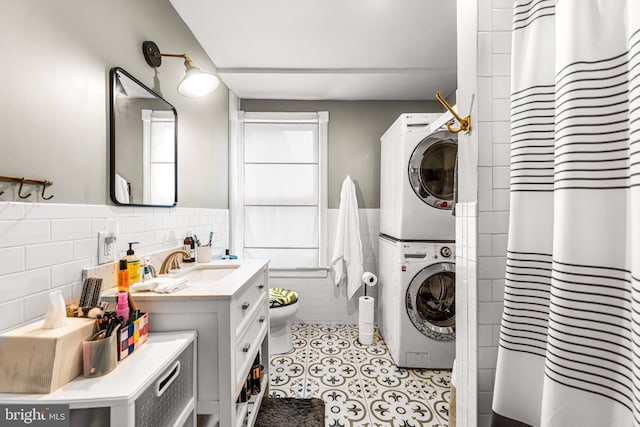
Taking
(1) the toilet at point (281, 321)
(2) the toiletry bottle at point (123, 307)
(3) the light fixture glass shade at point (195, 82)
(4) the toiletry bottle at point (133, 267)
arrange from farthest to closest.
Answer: (1) the toilet at point (281, 321), (3) the light fixture glass shade at point (195, 82), (4) the toiletry bottle at point (133, 267), (2) the toiletry bottle at point (123, 307)

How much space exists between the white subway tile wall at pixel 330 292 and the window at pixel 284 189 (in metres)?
0.18

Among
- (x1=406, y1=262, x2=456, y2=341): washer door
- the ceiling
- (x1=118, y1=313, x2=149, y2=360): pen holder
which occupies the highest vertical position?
the ceiling

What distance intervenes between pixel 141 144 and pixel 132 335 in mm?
966

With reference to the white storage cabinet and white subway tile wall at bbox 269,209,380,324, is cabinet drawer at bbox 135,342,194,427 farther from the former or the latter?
white subway tile wall at bbox 269,209,380,324

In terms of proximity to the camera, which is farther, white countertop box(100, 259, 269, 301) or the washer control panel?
the washer control panel

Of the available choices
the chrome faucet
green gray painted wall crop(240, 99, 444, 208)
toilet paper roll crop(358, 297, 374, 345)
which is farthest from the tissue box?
green gray painted wall crop(240, 99, 444, 208)

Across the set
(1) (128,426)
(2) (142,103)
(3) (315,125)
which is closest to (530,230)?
(1) (128,426)

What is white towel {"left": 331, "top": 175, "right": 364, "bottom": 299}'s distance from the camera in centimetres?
311

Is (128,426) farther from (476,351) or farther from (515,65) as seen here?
(515,65)

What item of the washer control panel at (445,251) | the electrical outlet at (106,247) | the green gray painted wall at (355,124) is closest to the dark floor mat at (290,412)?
the electrical outlet at (106,247)

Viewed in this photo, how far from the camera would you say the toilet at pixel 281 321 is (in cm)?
257

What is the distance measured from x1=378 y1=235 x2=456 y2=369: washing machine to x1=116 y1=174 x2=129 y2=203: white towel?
1.85 meters

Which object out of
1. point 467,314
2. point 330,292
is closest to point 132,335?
point 467,314

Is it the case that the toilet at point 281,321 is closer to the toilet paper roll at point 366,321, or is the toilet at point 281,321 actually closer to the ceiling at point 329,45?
the toilet paper roll at point 366,321
